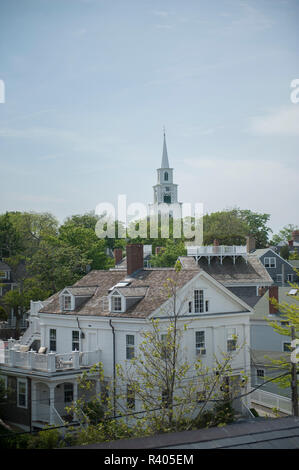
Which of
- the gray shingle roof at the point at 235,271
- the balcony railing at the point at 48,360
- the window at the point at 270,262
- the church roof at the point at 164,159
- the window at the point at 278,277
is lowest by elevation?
the balcony railing at the point at 48,360

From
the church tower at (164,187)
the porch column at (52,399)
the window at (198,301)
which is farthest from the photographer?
the church tower at (164,187)

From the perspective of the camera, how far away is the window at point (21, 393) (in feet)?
97.9

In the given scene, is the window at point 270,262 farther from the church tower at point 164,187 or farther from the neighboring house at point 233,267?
the church tower at point 164,187

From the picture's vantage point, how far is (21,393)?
30.0 metres

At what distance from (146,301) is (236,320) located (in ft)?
19.9

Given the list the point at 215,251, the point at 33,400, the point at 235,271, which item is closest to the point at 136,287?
the point at 33,400

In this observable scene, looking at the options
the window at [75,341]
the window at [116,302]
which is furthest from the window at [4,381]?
the window at [116,302]

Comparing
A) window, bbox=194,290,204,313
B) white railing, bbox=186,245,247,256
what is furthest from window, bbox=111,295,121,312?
white railing, bbox=186,245,247,256

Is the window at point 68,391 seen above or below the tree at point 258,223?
below

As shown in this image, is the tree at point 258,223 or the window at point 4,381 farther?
the tree at point 258,223

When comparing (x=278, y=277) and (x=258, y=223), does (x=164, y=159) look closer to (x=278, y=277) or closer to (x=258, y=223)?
(x=258, y=223)

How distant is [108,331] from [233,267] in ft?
102
